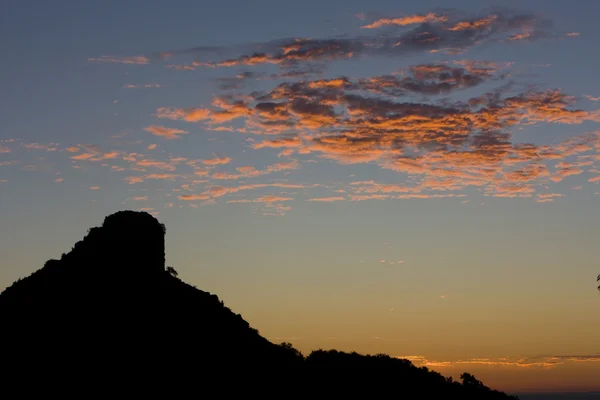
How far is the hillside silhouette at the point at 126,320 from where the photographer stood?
82.6 meters

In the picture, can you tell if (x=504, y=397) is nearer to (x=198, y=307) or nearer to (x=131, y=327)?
(x=198, y=307)

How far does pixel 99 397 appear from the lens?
76.4 metres

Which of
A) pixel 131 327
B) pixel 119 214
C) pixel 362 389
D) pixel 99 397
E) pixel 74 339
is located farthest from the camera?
pixel 362 389

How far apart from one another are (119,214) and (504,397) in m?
67.0

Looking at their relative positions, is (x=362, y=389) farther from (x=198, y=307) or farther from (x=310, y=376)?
(x=198, y=307)

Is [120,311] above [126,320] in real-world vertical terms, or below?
above

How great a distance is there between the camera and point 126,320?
89750 mm

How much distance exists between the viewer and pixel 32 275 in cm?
9344

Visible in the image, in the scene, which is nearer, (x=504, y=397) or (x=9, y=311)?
(x=9, y=311)

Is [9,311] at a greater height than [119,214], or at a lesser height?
lesser

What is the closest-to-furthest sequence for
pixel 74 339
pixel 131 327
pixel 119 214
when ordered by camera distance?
pixel 74 339, pixel 131 327, pixel 119 214

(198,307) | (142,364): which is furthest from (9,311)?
(198,307)

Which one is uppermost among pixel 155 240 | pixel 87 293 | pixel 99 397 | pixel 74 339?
pixel 155 240

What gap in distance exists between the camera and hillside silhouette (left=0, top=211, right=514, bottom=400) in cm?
8256
